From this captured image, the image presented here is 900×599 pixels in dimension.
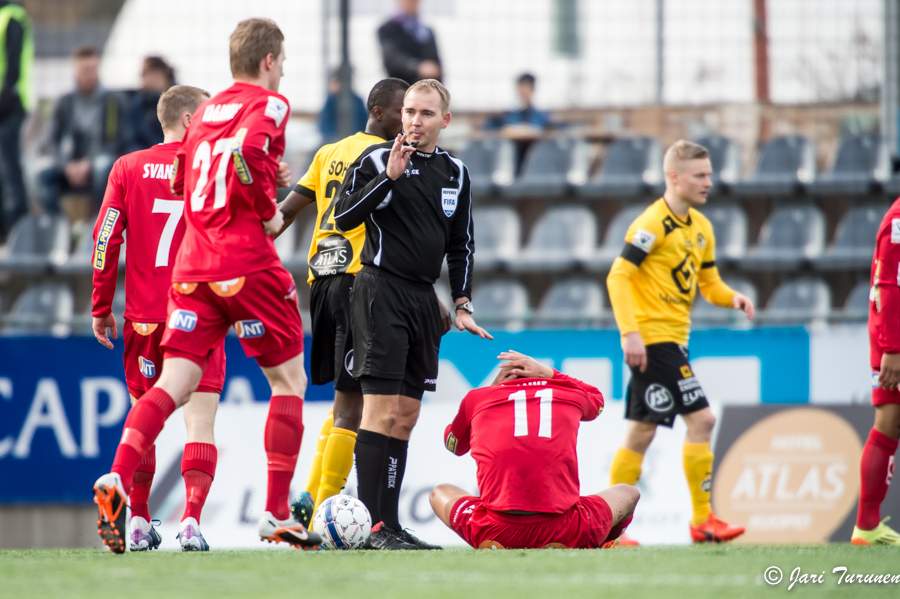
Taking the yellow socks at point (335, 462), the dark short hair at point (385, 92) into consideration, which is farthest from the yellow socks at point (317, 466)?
the dark short hair at point (385, 92)

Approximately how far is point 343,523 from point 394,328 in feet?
2.91

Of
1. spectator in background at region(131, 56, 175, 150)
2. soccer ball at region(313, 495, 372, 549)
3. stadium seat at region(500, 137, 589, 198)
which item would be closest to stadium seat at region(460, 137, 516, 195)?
stadium seat at region(500, 137, 589, 198)

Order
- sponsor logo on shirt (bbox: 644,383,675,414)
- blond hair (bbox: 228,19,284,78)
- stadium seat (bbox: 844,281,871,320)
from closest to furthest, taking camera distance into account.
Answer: blond hair (bbox: 228,19,284,78), sponsor logo on shirt (bbox: 644,383,675,414), stadium seat (bbox: 844,281,871,320)

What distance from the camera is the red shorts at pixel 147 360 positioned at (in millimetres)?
5102

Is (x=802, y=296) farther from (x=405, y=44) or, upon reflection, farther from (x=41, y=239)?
(x=41, y=239)

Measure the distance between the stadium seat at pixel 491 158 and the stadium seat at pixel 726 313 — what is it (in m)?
2.60

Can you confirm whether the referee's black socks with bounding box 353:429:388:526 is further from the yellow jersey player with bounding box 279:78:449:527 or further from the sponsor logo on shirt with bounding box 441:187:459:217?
the sponsor logo on shirt with bounding box 441:187:459:217

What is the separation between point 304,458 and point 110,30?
23.0ft

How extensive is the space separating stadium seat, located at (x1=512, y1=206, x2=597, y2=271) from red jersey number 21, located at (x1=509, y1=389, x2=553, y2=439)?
5.53 metres

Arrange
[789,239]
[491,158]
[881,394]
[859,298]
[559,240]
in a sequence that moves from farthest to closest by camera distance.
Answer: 1. [491,158]
2. [559,240]
3. [789,239]
4. [859,298]
5. [881,394]

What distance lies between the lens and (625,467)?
6.42 metres

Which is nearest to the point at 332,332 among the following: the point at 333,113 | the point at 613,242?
the point at 613,242

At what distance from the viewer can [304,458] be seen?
307 inches

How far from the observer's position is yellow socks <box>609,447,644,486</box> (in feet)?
21.0
